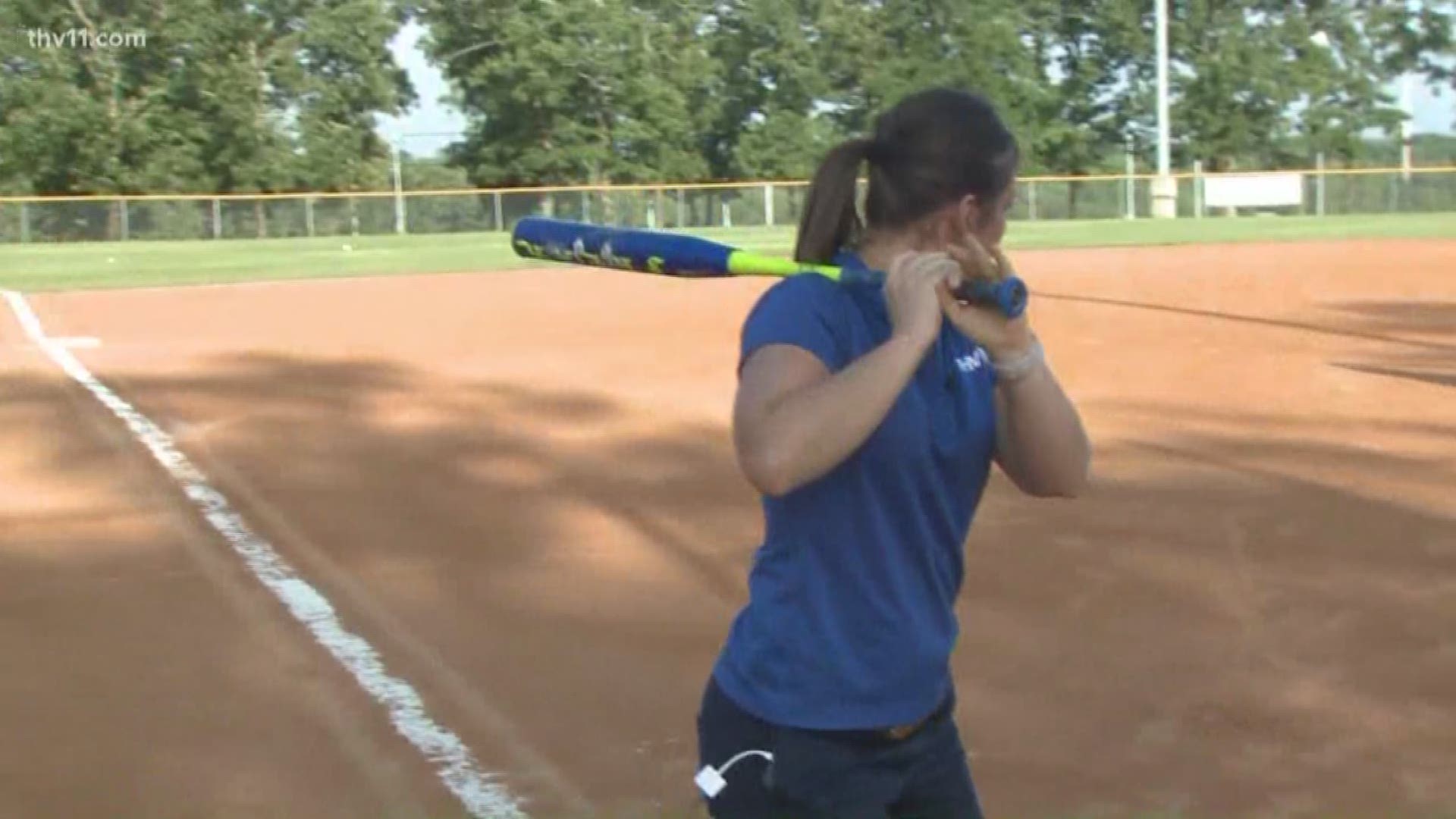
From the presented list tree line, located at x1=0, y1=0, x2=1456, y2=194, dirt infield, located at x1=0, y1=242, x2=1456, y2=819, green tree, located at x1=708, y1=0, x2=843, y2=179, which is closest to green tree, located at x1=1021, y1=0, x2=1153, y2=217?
tree line, located at x1=0, y1=0, x2=1456, y2=194

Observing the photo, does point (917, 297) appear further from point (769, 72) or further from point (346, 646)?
point (769, 72)

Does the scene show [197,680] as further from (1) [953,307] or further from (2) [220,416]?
(2) [220,416]

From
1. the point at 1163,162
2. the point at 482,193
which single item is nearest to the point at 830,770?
the point at 482,193

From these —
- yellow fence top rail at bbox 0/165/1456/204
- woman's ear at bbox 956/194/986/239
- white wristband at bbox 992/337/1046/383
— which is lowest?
white wristband at bbox 992/337/1046/383

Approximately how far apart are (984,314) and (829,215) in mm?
262

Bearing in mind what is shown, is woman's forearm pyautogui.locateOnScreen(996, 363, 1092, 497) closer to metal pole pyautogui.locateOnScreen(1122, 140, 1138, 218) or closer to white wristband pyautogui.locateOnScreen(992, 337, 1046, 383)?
white wristband pyautogui.locateOnScreen(992, 337, 1046, 383)

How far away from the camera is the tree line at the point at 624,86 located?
200ft

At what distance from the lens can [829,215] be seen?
107 inches

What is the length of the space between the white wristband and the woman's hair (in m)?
0.25

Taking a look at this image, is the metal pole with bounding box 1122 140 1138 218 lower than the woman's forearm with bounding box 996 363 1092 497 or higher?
higher

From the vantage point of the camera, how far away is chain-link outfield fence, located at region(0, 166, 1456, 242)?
5091 centimetres

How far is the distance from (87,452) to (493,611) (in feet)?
16.9

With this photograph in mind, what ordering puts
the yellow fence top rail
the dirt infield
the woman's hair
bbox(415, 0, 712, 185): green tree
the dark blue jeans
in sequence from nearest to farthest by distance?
the woman's hair
the dark blue jeans
the dirt infield
the yellow fence top rail
bbox(415, 0, 712, 185): green tree

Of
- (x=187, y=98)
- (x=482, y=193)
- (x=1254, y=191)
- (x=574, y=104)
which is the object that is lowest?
(x=1254, y=191)
